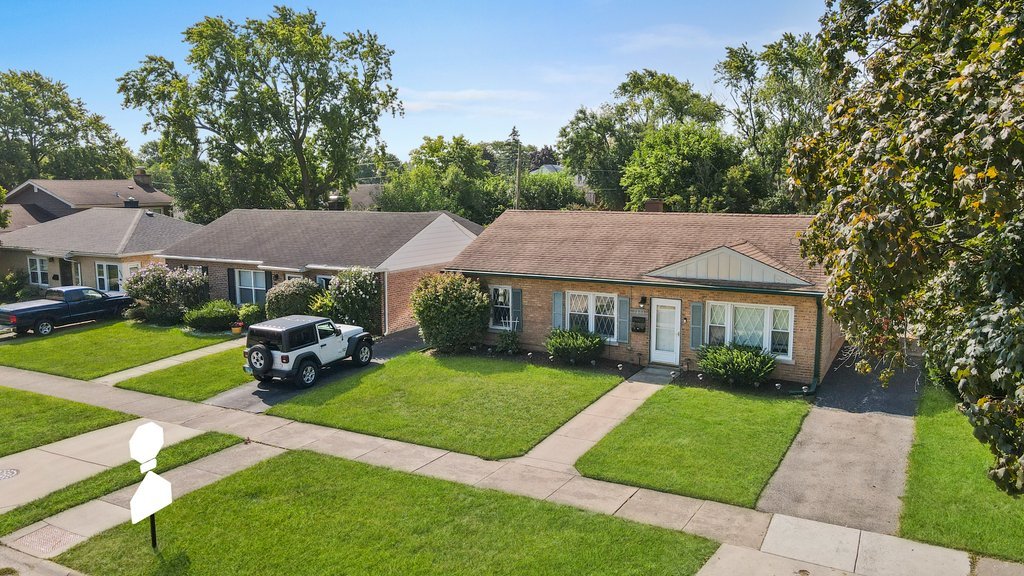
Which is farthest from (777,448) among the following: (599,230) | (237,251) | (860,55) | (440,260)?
(237,251)

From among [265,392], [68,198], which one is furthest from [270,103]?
[265,392]

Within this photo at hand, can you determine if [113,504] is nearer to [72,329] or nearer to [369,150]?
[72,329]

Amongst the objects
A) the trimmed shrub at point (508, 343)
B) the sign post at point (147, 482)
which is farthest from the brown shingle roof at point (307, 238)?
the sign post at point (147, 482)

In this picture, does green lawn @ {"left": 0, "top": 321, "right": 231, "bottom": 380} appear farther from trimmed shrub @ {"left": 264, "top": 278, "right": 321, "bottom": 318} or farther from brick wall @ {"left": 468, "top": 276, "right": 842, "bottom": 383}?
brick wall @ {"left": 468, "top": 276, "right": 842, "bottom": 383}

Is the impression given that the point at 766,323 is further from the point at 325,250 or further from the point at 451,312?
the point at 325,250

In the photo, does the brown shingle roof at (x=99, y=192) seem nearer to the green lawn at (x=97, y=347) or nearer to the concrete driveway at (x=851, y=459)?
the green lawn at (x=97, y=347)

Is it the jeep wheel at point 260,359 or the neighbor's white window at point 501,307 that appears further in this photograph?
the neighbor's white window at point 501,307
